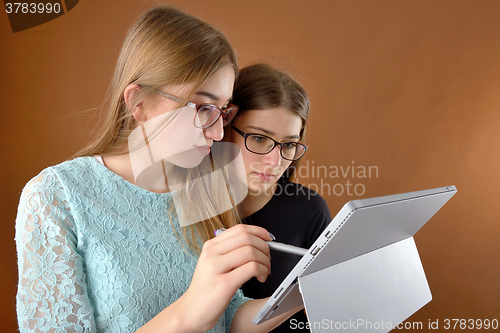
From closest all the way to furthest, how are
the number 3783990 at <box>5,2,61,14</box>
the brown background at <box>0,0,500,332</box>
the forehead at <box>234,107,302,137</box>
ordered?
1. the forehead at <box>234,107,302,137</box>
2. the number 3783990 at <box>5,2,61,14</box>
3. the brown background at <box>0,0,500,332</box>

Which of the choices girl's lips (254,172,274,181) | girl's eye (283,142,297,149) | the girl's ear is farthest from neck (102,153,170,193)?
girl's eye (283,142,297,149)

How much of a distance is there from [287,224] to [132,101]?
81 centimetres

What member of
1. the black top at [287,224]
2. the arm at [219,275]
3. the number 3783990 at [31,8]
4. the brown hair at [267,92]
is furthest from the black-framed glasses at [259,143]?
the number 3783990 at [31,8]

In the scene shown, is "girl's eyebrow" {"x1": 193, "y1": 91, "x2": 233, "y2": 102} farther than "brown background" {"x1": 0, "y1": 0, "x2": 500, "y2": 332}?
No

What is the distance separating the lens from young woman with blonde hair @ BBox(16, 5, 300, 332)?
68cm

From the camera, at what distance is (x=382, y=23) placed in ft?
7.47

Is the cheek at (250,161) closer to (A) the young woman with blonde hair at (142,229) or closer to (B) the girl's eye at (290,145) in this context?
(B) the girl's eye at (290,145)

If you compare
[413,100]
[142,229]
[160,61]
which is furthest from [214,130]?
[413,100]

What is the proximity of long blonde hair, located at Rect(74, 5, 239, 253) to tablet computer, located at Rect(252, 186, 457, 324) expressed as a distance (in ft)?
1.69

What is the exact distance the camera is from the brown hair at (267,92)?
1.37 metres

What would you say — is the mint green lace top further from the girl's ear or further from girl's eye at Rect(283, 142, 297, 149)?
girl's eye at Rect(283, 142, 297, 149)

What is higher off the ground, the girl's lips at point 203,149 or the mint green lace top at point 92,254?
the girl's lips at point 203,149

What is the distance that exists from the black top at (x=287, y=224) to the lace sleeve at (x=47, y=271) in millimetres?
723

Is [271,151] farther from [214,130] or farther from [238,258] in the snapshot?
[238,258]
